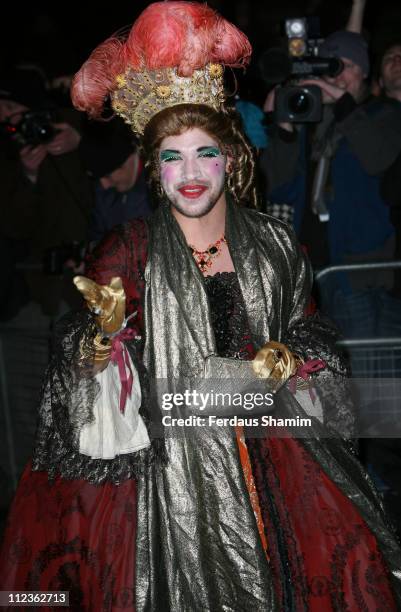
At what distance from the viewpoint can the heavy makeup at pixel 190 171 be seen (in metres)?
3.15

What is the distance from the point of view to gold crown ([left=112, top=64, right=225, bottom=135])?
3125mm

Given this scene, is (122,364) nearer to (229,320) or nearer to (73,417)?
(73,417)

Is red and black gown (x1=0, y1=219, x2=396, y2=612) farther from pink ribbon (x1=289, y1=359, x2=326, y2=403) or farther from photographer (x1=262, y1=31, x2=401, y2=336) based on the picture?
photographer (x1=262, y1=31, x2=401, y2=336)

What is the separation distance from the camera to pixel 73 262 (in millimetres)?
4812

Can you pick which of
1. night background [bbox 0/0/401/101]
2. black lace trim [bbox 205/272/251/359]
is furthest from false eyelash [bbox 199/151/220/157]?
night background [bbox 0/0/401/101]

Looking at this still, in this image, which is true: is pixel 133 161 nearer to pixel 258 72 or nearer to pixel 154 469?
pixel 258 72

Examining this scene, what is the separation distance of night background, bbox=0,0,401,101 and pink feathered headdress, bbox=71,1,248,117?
235 centimetres

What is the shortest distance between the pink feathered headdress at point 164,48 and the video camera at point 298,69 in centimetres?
114

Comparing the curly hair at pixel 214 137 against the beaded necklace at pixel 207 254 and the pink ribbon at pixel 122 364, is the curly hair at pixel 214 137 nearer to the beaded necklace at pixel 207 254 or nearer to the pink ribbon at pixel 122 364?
the beaded necklace at pixel 207 254

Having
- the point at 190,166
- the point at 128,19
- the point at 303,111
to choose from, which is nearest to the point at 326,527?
the point at 190,166

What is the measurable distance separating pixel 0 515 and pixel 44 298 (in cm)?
126

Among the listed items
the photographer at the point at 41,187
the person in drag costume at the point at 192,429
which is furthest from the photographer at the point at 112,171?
the person in drag costume at the point at 192,429

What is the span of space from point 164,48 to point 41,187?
2137 millimetres

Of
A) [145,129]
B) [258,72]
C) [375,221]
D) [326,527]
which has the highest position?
[258,72]
